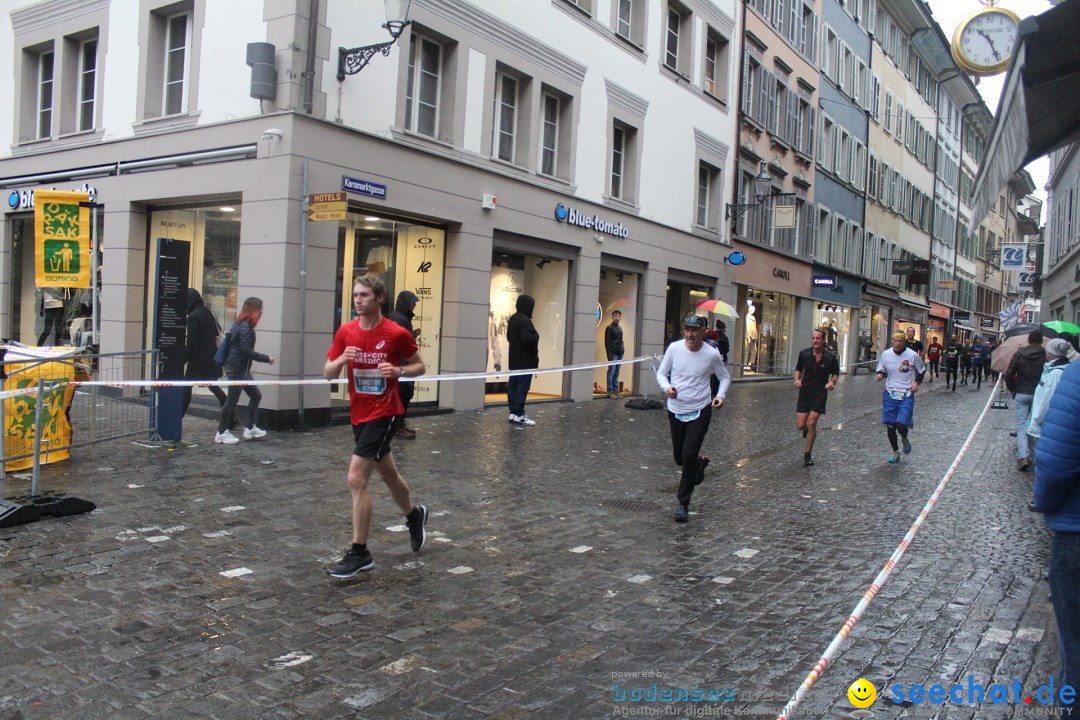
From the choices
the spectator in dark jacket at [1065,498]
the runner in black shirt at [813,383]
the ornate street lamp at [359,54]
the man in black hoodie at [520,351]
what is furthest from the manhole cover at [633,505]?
the ornate street lamp at [359,54]

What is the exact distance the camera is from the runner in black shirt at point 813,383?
35.9 feet

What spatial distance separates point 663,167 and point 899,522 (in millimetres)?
14143

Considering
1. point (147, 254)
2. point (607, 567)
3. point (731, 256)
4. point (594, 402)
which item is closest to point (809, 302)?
point (731, 256)

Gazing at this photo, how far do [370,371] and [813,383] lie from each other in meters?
7.40

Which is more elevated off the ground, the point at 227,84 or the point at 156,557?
the point at 227,84

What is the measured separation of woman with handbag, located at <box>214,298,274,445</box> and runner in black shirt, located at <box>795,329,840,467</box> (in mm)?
6856

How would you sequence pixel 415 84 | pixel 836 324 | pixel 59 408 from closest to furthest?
pixel 59 408 < pixel 415 84 < pixel 836 324

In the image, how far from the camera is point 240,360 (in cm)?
1016

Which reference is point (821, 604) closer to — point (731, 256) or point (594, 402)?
point (594, 402)

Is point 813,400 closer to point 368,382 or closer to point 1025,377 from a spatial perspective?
point 1025,377

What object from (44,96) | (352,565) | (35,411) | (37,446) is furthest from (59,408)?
(44,96)

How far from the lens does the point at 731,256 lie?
23.9 metres

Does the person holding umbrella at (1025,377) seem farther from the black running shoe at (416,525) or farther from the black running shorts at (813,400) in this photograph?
the black running shoe at (416,525)

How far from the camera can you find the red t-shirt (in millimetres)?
5512
